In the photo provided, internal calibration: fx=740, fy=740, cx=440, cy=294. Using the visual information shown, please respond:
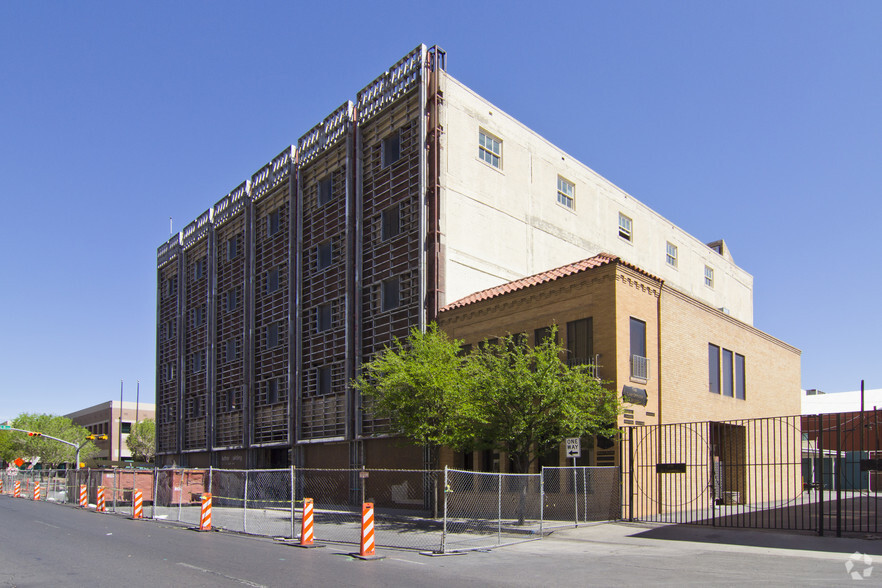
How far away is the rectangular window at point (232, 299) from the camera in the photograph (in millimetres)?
44959

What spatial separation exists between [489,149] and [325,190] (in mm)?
8838

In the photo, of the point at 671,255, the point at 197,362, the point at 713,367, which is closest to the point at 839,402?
the point at 671,255

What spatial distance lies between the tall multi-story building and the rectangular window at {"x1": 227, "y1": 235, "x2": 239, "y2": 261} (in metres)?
0.10

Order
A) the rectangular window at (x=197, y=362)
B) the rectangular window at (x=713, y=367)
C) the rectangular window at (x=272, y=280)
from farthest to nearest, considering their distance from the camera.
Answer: the rectangular window at (x=197, y=362), the rectangular window at (x=272, y=280), the rectangular window at (x=713, y=367)

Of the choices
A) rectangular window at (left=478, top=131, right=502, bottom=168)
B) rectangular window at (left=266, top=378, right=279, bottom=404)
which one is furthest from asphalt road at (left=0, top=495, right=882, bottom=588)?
rectangular window at (left=266, top=378, right=279, bottom=404)

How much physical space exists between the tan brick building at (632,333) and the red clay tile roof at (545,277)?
68mm

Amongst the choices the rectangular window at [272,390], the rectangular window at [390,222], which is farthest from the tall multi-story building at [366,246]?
the rectangular window at [272,390]

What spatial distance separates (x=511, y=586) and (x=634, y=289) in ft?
47.9

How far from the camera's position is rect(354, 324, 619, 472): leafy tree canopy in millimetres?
20812

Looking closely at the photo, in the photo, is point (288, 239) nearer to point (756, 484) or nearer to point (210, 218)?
point (210, 218)

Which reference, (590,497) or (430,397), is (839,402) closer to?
(590,497)

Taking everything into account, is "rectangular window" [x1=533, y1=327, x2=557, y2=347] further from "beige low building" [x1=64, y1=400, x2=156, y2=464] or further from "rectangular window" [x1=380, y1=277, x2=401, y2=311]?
"beige low building" [x1=64, y1=400, x2=156, y2=464]

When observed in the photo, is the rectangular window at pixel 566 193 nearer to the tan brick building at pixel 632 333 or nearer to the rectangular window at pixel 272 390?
the tan brick building at pixel 632 333

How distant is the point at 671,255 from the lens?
45312mm
